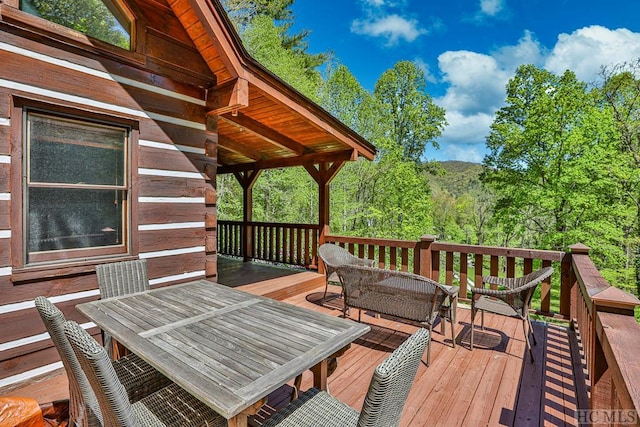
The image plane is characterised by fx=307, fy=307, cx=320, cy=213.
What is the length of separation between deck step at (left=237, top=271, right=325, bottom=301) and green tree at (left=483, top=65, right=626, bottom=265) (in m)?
10.1

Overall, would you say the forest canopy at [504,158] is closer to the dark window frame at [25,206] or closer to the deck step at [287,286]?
the deck step at [287,286]

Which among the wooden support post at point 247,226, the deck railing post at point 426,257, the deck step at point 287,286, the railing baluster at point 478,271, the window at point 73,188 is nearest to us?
the window at point 73,188

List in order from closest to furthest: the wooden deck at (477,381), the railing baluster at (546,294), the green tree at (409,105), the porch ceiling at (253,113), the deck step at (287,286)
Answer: the wooden deck at (477,381), the porch ceiling at (253,113), the railing baluster at (546,294), the deck step at (287,286), the green tree at (409,105)

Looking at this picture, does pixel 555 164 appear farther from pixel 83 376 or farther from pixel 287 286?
pixel 83 376

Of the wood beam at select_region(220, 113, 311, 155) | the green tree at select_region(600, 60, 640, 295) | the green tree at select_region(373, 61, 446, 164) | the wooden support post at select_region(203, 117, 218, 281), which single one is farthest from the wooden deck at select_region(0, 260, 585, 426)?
the green tree at select_region(373, 61, 446, 164)

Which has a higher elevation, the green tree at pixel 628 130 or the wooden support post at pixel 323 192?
the green tree at pixel 628 130

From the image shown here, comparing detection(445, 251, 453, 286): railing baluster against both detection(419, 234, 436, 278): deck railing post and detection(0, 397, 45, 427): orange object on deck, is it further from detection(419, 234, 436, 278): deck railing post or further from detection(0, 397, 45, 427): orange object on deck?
detection(0, 397, 45, 427): orange object on deck

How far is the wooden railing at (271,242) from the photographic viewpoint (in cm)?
643

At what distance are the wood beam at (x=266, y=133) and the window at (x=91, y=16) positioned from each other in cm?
169

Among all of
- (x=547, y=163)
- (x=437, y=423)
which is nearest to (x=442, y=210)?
(x=547, y=163)

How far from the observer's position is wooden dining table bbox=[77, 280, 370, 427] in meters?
1.27

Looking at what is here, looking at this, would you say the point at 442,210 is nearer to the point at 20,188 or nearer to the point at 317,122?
the point at 317,122

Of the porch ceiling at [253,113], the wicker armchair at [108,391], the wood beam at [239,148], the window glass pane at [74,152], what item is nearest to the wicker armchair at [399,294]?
the wicker armchair at [108,391]

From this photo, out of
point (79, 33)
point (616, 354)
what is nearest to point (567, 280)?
point (616, 354)
